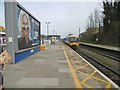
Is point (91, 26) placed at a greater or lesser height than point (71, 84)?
greater

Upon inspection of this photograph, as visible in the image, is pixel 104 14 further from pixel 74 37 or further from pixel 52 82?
pixel 52 82

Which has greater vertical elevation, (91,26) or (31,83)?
(91,26)

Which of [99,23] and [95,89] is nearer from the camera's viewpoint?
[95,89]

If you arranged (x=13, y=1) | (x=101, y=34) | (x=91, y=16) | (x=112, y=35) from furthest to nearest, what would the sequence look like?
(x=91, y=16), (x=101, y=34), (x=112, y=35), (x=13, y=1)

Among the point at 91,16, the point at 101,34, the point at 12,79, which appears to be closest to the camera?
the point at 12,79

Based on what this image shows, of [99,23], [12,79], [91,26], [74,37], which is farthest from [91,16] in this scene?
[12,79]

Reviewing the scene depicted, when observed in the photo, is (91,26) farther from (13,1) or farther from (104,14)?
(13,1)

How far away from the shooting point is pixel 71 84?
870 cm

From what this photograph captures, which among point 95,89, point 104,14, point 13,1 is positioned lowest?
point 95,89

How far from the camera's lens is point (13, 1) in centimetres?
1550

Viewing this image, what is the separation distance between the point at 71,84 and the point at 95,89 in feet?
3.68

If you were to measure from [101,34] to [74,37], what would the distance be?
21851 millimetres

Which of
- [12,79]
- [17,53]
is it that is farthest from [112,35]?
[12,79]

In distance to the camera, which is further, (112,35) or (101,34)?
(101,34)
